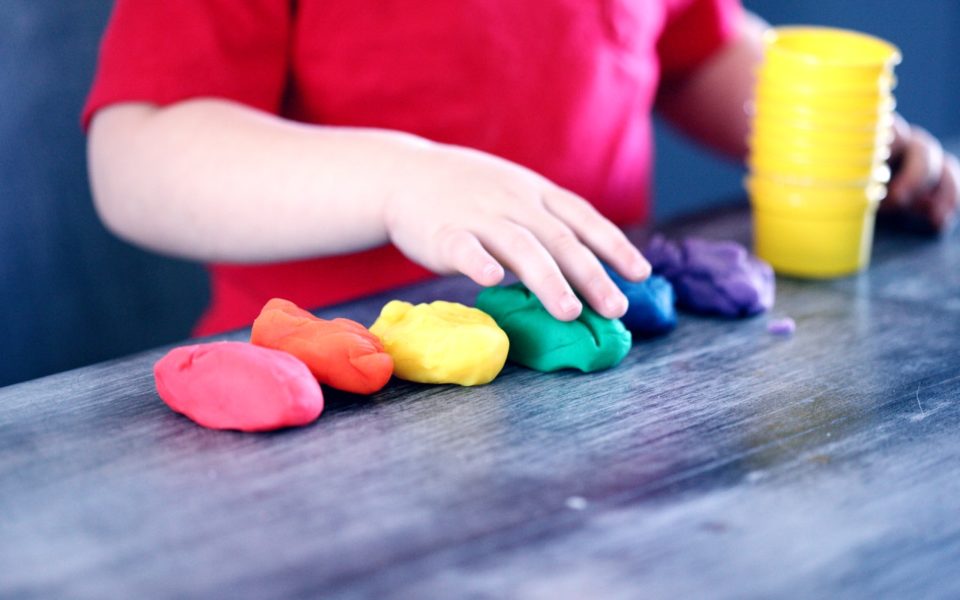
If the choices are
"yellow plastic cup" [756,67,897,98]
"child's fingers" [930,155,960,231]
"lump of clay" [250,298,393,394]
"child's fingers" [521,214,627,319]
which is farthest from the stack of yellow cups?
"lump of clay" [250,298,393,394]

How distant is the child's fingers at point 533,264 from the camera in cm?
61

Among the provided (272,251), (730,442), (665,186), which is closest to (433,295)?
(272,251)

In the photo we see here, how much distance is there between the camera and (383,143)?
737 mm

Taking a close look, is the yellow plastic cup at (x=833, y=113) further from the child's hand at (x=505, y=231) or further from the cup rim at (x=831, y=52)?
the child's hand at (x=505, y=231)

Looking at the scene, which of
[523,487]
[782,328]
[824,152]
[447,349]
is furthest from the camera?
[824,152]

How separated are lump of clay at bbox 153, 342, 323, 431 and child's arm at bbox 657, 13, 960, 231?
2.02 feet

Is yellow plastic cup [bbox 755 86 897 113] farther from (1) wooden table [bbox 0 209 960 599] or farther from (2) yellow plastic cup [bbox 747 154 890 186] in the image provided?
(1) wooden table [bbox 0 209 960 599]

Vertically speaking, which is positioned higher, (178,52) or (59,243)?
(178,52)

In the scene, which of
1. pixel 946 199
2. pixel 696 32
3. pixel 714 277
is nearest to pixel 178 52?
pixel 714 277

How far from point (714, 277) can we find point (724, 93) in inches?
18.9

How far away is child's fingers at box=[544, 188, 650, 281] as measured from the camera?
657 mm

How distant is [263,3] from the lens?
84 cm

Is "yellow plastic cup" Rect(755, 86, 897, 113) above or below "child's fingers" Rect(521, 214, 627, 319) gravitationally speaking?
above

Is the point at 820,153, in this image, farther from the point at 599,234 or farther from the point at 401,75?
the point at 401,75
